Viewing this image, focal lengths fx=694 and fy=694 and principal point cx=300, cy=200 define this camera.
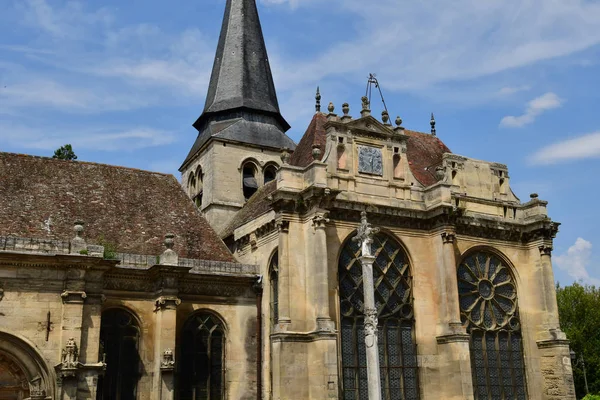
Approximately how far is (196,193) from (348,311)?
517 inches

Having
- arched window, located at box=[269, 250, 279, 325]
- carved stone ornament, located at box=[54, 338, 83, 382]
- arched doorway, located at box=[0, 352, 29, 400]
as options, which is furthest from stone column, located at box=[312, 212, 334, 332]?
arched doorway, located at box=[0, 352, 29, 400]

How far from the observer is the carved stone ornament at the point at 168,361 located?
785 inches

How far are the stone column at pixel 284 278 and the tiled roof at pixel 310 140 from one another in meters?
4.24

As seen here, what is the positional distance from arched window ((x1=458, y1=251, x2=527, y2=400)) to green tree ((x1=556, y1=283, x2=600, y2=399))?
60.9 ft

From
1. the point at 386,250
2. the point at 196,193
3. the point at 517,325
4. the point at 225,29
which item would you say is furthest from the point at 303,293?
the point at 225,29

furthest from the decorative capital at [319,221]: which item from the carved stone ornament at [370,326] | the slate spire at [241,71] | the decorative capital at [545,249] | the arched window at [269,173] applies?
the slate spire at [241,71]

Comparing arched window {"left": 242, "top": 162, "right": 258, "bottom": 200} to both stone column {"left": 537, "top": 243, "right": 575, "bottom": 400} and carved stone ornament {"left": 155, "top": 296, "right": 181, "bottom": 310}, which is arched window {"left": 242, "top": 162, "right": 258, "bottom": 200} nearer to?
carved stone ornament {"left": 155, "top": 296, "right": 181, "bottom": 310}

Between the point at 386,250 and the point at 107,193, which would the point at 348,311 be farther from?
the point at 107,193

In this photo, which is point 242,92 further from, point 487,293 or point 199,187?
point 487,293

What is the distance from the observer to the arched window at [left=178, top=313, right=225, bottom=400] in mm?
21359

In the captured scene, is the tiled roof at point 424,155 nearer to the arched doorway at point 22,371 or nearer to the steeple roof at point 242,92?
the steeple roof at point 242,92

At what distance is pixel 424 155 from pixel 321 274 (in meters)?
9.97

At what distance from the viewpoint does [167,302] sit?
20703 millimetres

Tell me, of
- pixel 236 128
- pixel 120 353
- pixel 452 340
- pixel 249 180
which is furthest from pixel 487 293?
pixel 236 128
